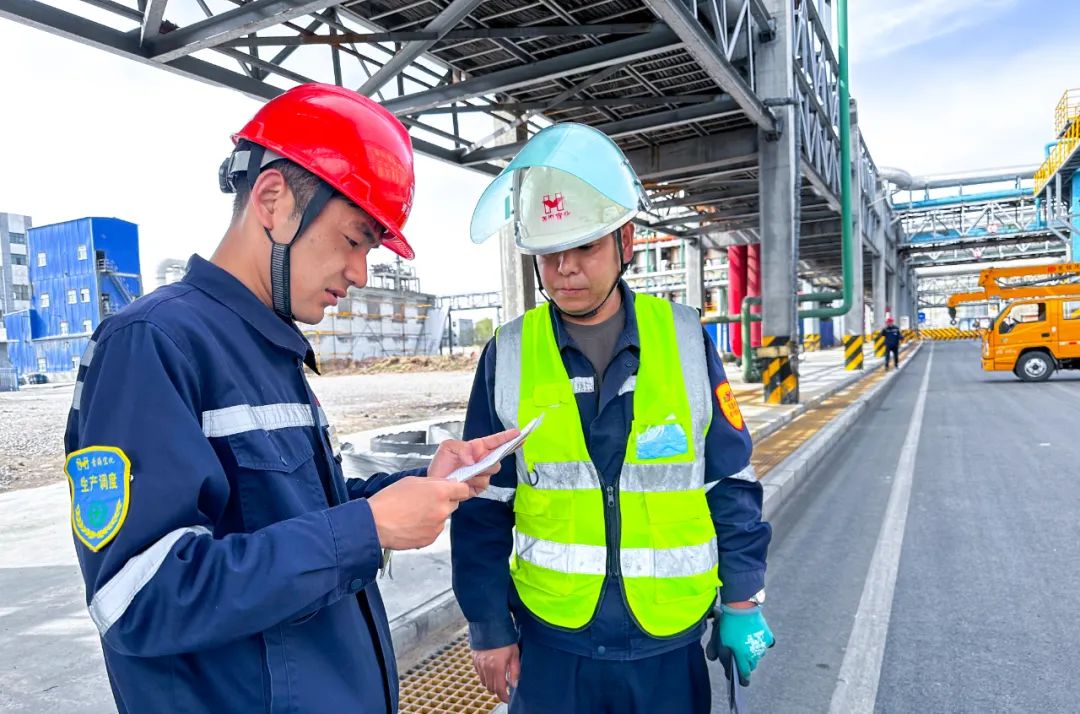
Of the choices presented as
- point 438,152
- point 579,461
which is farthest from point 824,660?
point 438,152

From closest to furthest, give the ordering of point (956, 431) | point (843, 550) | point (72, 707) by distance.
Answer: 1. point (72, 707)
2. point (843, 550)
3. point (956, 431)

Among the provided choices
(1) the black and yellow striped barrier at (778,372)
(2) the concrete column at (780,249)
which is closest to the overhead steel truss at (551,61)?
(2) the concrete column at (780,249)

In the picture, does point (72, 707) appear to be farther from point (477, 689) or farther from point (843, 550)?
point (843, 550)

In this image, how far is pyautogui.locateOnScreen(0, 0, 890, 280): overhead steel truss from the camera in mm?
5441

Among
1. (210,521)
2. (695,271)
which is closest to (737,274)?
(695,271)

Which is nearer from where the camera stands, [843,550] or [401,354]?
[843,550]

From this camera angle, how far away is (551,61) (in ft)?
25.2

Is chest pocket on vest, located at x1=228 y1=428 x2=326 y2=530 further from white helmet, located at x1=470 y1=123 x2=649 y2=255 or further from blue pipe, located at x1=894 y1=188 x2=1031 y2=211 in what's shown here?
blue pipe, located at x1=894 y1=188 x2=1031 y2=211

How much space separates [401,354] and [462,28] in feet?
137

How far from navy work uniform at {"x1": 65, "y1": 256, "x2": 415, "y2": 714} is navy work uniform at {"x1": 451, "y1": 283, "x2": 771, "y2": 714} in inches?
24.6

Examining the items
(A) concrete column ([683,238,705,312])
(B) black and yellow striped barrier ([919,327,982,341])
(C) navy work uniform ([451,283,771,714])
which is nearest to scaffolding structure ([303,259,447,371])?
(A) concrete column ([683,238,705,312])

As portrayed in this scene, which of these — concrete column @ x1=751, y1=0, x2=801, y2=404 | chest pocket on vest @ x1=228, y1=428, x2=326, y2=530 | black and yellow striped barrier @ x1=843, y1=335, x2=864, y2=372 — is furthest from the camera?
black and yellow striped barrier @ x1=843, y1=335, x2=864, y2=372

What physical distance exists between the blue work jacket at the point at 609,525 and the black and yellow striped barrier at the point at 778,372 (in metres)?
9.45

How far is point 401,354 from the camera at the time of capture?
48062 millimetres
